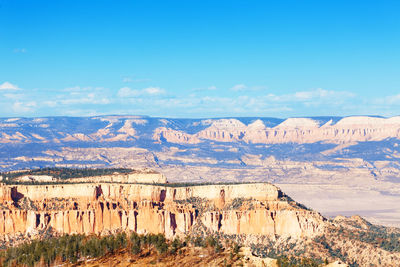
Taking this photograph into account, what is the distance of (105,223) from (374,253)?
5353 centimetres

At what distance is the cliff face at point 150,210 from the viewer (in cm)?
13750

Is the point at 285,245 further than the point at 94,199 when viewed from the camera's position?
No

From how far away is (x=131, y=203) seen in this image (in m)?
149

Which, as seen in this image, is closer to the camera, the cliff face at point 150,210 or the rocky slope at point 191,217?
Answer: the rocky slope at point 191,217

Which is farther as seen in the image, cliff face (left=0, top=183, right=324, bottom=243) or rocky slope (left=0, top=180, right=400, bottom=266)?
cliff face (left=0, top=183, right=324, bottom=243)

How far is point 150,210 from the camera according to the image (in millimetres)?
145750

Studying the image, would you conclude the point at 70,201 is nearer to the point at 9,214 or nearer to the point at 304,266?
the point at 9,214

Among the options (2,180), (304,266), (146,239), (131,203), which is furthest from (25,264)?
(2,180)

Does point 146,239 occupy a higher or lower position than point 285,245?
higher

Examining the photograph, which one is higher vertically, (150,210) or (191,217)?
(150,210)

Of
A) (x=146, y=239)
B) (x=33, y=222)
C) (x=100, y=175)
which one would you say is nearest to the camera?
(x=146, y=239)

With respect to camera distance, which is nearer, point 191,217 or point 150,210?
point 191,217

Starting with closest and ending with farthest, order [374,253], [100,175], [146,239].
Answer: [146,239] → [374,253] → [100,175]

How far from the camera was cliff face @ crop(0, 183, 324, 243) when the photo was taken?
137500mm
